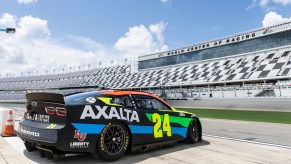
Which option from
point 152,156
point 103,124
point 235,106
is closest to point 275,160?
point 152,156

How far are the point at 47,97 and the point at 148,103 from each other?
6.96 ft

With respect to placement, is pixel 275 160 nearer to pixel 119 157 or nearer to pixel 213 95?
pixel 119 157

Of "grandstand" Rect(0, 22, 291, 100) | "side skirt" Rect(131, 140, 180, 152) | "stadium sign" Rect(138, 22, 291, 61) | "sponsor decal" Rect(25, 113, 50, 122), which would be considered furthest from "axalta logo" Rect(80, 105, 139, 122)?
"stadium sign" Rect(138, 22, 291, 61)

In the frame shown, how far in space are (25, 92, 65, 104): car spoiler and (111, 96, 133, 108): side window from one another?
986 millimetres

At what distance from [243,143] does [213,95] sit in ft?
128

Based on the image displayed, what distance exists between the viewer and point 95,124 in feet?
15.5

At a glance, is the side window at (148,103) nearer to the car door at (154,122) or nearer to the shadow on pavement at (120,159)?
the car door at (154,122)

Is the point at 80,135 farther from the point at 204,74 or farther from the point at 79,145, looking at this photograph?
the point at 204,74

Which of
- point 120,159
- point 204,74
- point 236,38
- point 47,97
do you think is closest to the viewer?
point 47,97

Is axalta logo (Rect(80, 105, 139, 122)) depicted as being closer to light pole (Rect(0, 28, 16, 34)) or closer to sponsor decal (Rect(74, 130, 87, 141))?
Answer: sponsor decal (Rect(74, 130, 87, 141))

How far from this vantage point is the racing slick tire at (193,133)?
6.81 metres

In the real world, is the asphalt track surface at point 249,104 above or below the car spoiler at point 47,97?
below

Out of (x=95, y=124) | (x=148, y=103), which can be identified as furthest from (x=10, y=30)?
(x=95, y=124)

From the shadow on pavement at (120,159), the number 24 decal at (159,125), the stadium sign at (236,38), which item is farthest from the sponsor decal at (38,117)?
the stadium sign at (236,38)
